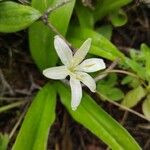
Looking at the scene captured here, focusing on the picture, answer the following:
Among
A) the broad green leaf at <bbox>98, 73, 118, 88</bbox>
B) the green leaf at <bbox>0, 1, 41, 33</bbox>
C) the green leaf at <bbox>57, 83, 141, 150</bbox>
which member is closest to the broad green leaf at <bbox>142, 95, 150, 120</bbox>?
the broad green leaf at <bbox>98, 73, 118, 88</bbox>

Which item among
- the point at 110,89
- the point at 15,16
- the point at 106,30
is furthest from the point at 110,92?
the point at 15,16

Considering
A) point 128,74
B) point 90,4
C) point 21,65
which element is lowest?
point 128,74

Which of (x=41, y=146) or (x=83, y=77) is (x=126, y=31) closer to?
(x=83, y=77)

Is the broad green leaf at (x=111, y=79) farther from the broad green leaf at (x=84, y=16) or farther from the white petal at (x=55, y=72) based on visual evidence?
the white petal at (x=55, y=72)

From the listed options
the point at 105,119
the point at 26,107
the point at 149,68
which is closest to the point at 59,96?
the point at 26,107

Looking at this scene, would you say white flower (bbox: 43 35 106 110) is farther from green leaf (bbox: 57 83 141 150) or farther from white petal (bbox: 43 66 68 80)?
green leaf (bbox: 57 83 141 150)

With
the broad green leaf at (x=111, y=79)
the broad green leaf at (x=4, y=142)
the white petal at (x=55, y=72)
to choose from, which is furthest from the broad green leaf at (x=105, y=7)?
the broad green leaf at (x=4, y=142)
